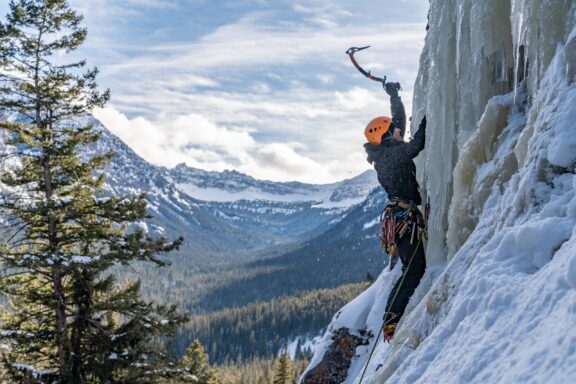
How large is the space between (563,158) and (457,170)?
121 inches

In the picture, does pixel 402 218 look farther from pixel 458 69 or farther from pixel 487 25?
pixel 487 25

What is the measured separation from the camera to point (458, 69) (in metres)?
8.84

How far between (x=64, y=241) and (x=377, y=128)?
8.07m

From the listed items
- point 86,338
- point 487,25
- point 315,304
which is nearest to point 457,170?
point 487,25

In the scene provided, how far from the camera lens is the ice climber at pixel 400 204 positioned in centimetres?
914

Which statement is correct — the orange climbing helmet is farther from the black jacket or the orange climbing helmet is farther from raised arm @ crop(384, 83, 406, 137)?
raised arm @ crop(384, 83, 406, 137)

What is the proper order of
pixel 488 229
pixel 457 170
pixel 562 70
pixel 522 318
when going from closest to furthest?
pixel 522 318, pixel 562 70, pixel 488 229, pixel 457 170

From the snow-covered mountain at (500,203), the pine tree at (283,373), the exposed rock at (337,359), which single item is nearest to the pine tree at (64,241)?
the exposed rock at (337,359)

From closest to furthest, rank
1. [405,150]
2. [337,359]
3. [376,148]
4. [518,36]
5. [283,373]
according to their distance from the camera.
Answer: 1. [518,36]
2. [405,150]
3. [376,148]
4. [337,359]
5. [283,373]

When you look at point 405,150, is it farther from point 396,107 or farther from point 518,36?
point 518,36

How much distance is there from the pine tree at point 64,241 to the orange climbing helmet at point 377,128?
6149 mm

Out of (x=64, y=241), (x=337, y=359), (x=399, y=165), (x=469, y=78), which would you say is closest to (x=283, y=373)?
(x=337, y=359)

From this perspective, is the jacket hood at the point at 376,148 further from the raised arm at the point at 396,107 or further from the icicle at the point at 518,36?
the icicle at the point at 518,36

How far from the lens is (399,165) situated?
9.19 metres
